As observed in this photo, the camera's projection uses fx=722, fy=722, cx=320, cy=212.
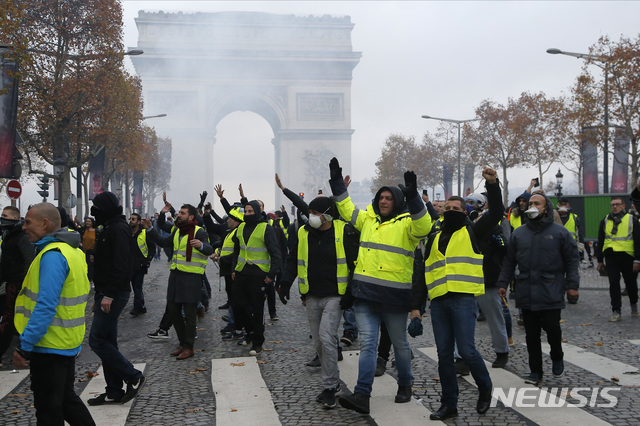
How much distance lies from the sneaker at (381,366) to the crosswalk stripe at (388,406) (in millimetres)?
45

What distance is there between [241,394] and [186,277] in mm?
2258

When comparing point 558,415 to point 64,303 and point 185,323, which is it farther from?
point 185,323

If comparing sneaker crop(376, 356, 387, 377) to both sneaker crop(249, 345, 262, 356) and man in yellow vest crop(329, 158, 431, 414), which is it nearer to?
man in yellow vest crop(329, 158, 431, 414)

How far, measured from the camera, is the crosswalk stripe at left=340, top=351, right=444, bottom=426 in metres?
5.48

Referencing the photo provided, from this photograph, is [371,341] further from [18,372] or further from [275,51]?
[275,51]

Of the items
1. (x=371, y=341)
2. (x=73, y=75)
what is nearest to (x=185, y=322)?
(x=371, y=341)

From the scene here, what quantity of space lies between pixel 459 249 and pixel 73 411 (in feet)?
9.81

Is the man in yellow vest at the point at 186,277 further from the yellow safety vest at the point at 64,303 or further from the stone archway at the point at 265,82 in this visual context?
the stone archway at the point at 265,82

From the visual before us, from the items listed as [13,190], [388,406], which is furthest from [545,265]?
[13,190]

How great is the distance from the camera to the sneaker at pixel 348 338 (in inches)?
342

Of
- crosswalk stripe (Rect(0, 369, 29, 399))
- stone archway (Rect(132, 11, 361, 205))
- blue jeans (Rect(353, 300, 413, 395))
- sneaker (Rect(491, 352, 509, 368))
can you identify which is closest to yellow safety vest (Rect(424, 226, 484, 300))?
blue jeans (Rect(353, 300, 413, 395))

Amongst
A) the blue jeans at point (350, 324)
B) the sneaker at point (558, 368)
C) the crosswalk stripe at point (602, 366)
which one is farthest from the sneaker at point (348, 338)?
the sneaker at point (558, 368)

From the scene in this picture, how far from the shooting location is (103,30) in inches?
1019

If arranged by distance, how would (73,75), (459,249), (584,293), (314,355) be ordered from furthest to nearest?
(73,75) → (584,293) → (314,355) → (459,249)
